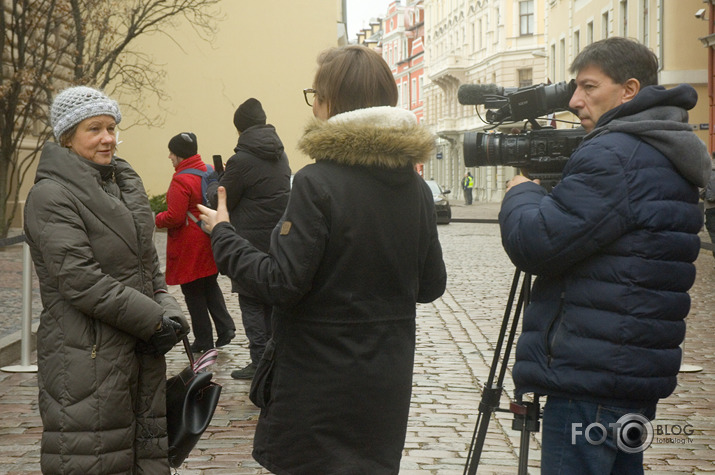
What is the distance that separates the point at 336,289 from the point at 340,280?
30mm

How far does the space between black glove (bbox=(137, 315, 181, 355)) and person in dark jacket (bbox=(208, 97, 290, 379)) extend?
3.19m

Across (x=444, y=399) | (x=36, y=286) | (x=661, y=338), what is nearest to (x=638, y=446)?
(x=661, y=338)

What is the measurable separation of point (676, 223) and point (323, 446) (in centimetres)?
121

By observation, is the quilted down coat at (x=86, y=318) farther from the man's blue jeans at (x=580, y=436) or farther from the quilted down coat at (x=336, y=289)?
the man's blue jeans at (x=580, y=436)

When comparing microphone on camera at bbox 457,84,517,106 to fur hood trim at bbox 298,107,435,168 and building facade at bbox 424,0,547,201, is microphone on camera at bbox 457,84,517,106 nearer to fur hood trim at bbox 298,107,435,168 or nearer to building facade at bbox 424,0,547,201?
fur hood trim at bbox 298,107,435,168

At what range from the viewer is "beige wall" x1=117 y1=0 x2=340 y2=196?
95.5 ft

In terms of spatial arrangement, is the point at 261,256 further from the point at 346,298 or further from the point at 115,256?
the point at 115,256

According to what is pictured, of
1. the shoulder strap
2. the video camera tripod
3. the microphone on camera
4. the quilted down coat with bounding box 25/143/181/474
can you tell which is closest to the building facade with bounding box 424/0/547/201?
the shoulder strap

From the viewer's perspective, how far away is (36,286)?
39.2ft

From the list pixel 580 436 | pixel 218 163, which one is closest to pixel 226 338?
pixel 218 163

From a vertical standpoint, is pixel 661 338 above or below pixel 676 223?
below

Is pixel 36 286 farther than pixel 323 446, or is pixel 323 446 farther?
pixel 36 286

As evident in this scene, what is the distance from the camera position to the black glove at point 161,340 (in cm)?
363

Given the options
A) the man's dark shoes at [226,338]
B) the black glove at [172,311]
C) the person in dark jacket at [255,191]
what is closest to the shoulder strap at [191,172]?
the person in dark jacket at [255,191]
